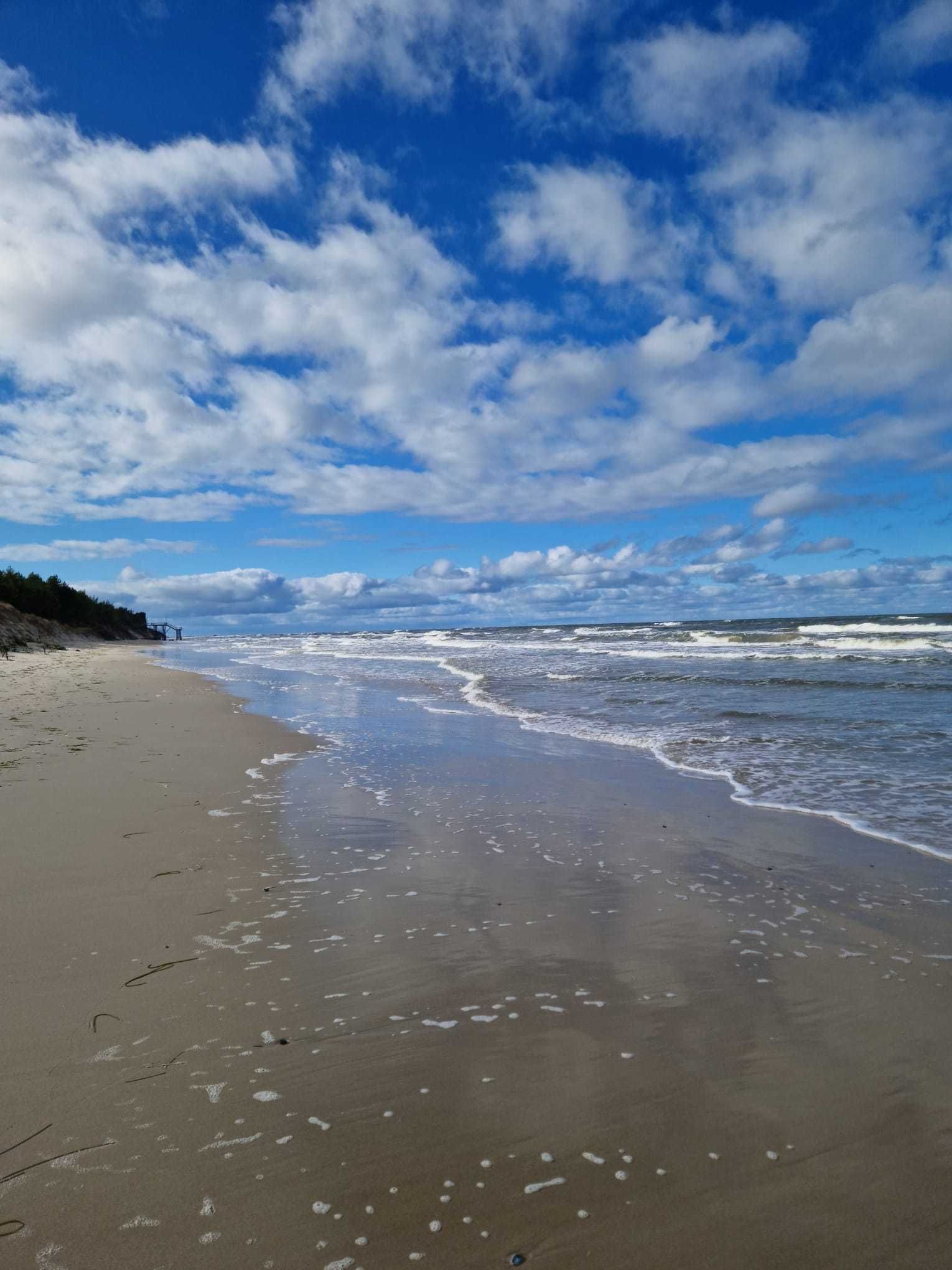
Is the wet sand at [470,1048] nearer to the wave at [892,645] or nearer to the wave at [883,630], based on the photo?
the wave at [892,645]

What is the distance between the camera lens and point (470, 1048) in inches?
112

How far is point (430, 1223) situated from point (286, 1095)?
80 centimetres

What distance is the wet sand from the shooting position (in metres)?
1.99

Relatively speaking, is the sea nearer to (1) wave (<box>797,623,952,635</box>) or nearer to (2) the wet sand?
(2) the wet sand

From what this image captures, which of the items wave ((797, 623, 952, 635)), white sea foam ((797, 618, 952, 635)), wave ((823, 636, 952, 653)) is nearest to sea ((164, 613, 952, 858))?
wave ((823, 636, 952, 653))

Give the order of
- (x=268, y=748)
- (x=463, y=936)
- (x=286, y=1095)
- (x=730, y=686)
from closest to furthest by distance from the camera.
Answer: (x=286, y=1095), (x=463, y=936), (x=268, y=748), (x=730, y=686)

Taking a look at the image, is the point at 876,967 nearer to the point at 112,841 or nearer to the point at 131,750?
the point at 112,841

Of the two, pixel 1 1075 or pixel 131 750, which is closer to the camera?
pixel 1 1075

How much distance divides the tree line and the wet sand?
1996 inches

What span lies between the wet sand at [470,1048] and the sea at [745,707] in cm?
197

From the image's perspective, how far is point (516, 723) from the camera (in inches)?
506

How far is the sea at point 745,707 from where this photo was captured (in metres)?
7.45

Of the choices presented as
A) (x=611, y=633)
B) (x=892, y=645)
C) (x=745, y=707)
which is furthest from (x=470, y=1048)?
(x=611, y=633)

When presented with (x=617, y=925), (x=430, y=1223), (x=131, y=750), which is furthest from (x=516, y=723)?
(x=430, y=1223)
